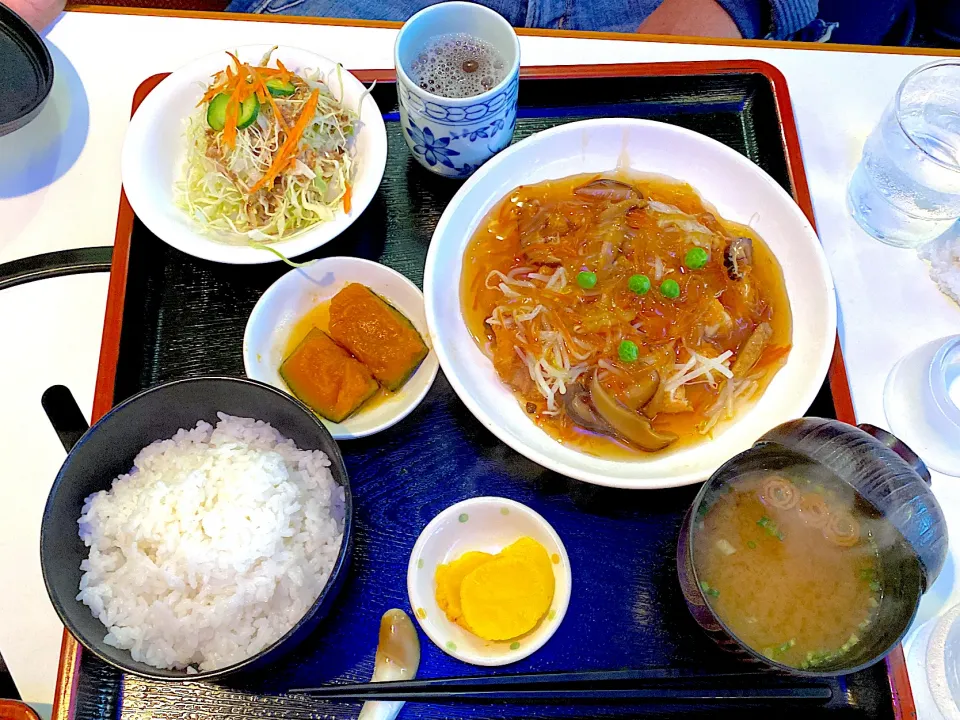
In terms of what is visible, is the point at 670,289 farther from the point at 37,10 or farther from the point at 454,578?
the point at 37,10

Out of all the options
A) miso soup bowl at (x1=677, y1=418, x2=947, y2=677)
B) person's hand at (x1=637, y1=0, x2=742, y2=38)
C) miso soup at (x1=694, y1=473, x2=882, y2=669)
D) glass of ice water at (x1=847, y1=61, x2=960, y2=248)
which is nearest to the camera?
miso soup bowl at (x1=677, y1=418, x2=947, y2=677)

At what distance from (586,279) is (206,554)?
124 centimetres

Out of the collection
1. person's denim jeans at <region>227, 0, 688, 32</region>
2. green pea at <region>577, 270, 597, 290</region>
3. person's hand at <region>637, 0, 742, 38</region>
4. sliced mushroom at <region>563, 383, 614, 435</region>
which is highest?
person's hand at <region>637, 0, 742, 38</region>

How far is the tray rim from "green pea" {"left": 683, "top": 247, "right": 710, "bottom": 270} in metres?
0.47

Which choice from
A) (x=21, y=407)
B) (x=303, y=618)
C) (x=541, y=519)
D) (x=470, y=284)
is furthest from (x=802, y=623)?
(x=21, y=407)

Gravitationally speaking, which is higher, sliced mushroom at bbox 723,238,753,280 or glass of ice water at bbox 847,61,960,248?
glass of ice water at bbox 847,61,960,248

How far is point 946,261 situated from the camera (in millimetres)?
2184

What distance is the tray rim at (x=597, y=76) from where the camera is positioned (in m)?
1.70

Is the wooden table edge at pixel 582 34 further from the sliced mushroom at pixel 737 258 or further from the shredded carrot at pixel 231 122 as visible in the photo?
the sliced mushroom at pixel 737 258

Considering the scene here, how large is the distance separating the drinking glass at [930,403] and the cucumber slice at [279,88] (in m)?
2.08

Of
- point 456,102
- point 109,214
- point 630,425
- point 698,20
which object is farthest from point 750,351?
point 109,214

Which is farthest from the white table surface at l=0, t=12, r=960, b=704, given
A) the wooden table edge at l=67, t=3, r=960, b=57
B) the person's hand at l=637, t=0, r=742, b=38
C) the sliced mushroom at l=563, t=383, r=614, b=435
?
the sliced mushroom at l=563, t=383, r=614, b=435

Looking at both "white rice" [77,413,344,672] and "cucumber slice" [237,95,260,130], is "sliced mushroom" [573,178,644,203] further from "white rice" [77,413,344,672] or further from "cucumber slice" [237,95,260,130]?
"white rice" [77,413,344,672]

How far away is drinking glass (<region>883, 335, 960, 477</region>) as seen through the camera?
1.92 meters
